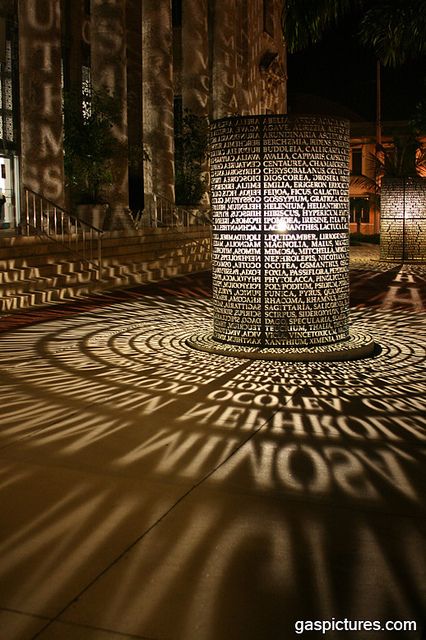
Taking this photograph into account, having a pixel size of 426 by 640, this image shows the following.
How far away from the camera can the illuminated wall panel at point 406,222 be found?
80.9ft

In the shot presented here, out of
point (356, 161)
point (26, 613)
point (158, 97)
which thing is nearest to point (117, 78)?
point (158, 97)

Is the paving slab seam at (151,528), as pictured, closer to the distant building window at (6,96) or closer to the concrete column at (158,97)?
the concrete column at (158,97)

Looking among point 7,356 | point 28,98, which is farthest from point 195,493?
point 28,98

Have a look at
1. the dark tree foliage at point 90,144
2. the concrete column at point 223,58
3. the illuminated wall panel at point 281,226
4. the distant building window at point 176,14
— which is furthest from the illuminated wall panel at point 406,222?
the illuminated wall panel at point 281,226

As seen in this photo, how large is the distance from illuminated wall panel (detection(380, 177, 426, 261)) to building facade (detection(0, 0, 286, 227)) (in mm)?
6478

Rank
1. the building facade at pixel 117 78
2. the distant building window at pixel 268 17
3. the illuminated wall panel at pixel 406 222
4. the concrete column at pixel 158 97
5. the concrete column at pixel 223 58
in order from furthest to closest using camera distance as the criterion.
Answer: the distant building window at pixel 268 17
the concrete column at pixel 223 58
the illuminated wall panel at pixel 406 222
the concrete column at pixel 158 97
the building facade at pixel 117 78

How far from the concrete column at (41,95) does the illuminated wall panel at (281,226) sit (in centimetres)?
841

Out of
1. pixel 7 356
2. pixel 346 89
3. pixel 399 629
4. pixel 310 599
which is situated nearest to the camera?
pixel 399 629

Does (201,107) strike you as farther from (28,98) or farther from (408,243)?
(28,98)

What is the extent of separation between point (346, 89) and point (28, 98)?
60.8m

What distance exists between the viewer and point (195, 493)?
16.3ft

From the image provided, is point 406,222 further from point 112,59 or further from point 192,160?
point 112,59

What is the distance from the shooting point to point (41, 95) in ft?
56.5

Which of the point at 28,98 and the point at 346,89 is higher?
the point at 346,89
